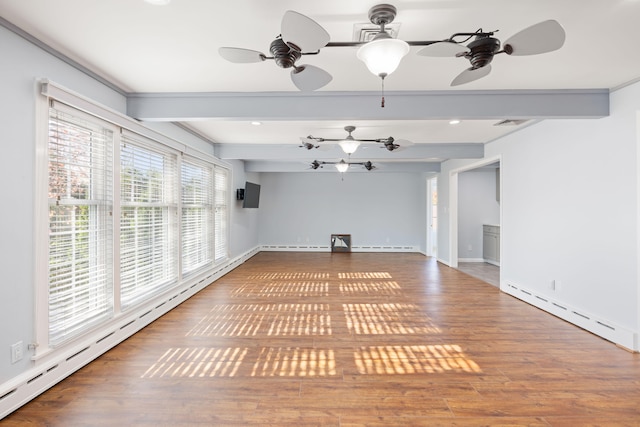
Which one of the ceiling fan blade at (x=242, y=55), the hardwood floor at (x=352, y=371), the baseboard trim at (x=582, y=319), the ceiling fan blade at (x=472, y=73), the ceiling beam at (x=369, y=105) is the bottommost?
the hardwood floor at (x=352, y=371)

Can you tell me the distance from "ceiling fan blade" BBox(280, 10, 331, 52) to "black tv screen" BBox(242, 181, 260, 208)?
604 cm

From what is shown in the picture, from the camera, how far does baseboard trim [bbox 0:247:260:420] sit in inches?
81.6

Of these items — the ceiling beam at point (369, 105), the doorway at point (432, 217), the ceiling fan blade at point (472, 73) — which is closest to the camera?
the ceiling fan blade at point (472, 73)

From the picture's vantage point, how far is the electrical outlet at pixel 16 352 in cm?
207

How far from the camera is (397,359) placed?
9.21 feet

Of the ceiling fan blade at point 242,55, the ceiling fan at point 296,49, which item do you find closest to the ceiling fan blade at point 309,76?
the ceiling fan at point 296,49

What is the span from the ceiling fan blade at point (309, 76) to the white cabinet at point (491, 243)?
22.3 ft

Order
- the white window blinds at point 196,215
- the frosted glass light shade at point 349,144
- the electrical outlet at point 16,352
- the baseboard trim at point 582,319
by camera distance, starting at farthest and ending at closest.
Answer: the white window blinds at point 196,215 → the frosted glass light shade at point 349,144 → the baseboard trim at point 582,319 → the electrical outlet at point 16,352

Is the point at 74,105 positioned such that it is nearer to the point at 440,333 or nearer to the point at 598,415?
the point at 440,333

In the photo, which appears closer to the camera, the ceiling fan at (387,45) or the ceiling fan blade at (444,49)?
the ceiling fan at (387,45)

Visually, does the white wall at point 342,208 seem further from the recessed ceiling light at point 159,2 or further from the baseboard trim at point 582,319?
the recessed ceiling light at point 159,2

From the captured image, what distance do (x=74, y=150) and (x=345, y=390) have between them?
116 inches

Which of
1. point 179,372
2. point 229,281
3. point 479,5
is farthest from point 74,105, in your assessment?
point 229,281

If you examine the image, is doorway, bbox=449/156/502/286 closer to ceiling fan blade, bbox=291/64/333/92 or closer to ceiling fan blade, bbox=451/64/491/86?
ceiling fan blade, bbox=451/64/491/86
